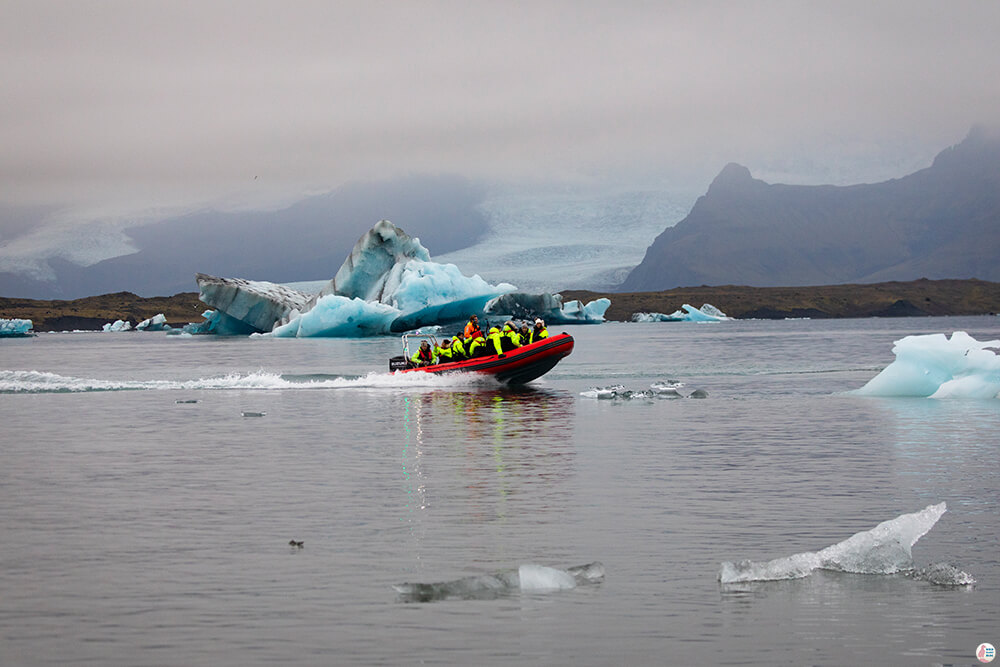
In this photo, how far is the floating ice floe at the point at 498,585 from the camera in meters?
9.35

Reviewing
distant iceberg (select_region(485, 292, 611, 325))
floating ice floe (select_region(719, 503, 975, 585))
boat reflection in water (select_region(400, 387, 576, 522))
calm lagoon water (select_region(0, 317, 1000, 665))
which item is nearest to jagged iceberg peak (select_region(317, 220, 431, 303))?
distant iceberg (select_region(485, 292, 611, 325))

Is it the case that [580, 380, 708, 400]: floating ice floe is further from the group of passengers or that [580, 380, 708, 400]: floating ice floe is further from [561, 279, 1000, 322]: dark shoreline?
[561, 279, 1000, 322]: dark shoreline

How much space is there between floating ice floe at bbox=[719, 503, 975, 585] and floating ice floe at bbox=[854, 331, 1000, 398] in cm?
1740

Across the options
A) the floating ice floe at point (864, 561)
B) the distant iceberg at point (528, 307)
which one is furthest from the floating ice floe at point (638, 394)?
the distant iceberg at point (528, 307)

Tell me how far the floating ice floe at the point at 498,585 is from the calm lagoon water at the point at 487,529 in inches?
7.9

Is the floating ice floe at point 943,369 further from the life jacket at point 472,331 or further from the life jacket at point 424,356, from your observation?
the life jacket at point 424,356

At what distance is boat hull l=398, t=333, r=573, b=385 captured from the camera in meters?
32.9

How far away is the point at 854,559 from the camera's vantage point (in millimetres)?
10086

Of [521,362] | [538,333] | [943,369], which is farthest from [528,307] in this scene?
[943,369]

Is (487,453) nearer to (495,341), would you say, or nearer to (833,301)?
(495,341)

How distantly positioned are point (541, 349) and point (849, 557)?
22.9 meters

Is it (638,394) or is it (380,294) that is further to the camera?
(380,294)

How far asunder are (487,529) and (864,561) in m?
3.78

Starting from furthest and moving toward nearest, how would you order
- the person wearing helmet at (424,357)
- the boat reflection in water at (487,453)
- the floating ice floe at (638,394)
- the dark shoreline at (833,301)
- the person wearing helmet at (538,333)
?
the dark shoreline at (833,301)
the person wearing helmet at (424,357)
the person wearing helmet at (538,333)
the floating ice floe at (638,394)
the boat reflection in water at (487,453)
